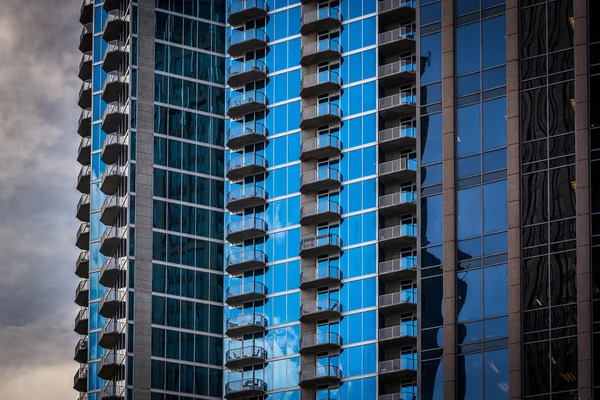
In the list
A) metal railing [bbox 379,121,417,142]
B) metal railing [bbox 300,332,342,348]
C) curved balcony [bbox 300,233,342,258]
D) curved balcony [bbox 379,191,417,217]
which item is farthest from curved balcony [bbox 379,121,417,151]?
metal railing [bbox 300,332,342,348]

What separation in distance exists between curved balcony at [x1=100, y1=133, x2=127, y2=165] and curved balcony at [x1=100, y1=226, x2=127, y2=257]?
6.87 m

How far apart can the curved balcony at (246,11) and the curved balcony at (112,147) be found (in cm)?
1498

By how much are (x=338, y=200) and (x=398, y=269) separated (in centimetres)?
1032

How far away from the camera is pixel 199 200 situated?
550 feet

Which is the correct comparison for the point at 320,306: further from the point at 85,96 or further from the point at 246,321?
the point at 85,96

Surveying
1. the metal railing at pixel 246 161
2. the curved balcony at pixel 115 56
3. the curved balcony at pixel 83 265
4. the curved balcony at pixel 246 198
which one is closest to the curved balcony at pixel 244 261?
Result: the curved balcony at pixel 246 198

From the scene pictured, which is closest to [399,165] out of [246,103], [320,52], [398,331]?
[398,331]

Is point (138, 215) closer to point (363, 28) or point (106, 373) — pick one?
point (106, 373)

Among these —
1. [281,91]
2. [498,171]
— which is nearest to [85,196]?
[281,91]

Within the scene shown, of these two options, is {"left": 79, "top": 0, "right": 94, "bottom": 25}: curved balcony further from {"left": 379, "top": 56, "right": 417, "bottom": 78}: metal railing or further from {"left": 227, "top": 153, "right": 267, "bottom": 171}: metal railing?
{"left": 379, "top": 56, "right": 417, "bottom": 78}: metal railing

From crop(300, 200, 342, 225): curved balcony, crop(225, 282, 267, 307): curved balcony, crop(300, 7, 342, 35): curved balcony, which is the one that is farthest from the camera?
crop(300, 7, 342, 35): curved balcony

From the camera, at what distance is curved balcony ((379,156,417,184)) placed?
15075 cm

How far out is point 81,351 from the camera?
172 m

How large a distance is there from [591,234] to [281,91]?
48538 mm
